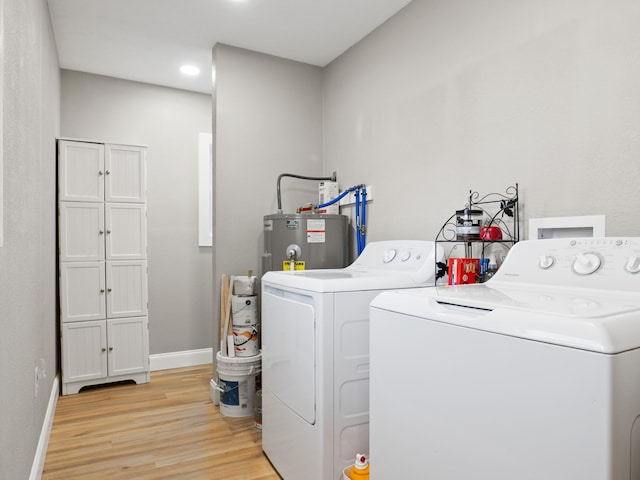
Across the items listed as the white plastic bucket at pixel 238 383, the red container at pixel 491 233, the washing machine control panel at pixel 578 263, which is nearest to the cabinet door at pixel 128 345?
the white plastic bucket at pixel 238 383

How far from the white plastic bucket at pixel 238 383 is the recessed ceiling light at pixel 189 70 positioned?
2.19 meters

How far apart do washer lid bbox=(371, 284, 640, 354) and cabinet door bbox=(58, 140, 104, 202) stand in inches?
102

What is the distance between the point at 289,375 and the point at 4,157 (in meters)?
1.32

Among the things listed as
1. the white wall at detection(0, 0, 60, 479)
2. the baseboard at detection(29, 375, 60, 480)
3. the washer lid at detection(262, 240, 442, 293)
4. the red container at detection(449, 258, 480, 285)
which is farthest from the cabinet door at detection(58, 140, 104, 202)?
the red container at detection(449, 258, 480, 285)

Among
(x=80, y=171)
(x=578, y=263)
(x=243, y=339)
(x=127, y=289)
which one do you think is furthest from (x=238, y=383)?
(x=578, y=263)

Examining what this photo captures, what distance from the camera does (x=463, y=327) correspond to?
101 centimetres

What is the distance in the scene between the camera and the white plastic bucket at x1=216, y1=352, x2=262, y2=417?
2.65 meters

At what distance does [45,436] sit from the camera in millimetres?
2184

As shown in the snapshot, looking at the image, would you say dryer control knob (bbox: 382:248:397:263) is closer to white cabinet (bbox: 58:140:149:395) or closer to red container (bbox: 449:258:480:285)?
red container (bbox: 449:258:480:285)

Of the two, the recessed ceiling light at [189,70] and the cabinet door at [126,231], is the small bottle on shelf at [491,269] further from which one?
the recessed ceiling light at [189,70]

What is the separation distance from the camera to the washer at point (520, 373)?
0.77 meters

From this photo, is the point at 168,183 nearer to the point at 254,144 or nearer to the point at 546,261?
the point at 254,144

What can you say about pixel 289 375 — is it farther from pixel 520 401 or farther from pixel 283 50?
pixel 283 50

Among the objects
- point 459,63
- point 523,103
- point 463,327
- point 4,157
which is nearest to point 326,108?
point 459,63
